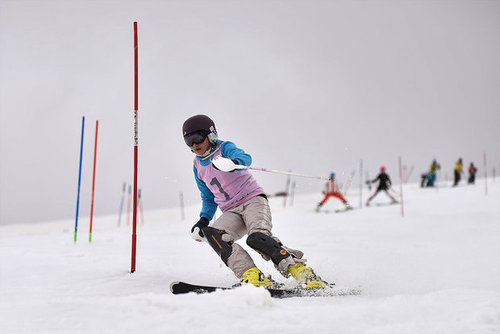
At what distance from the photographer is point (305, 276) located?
273 cm

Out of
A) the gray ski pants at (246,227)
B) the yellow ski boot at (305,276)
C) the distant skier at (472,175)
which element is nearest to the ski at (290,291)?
the yellow ski boot at (305,276)

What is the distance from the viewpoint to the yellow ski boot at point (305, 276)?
8.73 ft

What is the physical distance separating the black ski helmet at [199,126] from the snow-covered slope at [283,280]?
1.26 metres

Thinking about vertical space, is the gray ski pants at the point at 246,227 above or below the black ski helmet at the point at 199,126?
below

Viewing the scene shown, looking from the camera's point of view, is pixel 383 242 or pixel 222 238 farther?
pixel 383 242

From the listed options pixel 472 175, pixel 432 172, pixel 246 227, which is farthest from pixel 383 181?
pixel 246 227

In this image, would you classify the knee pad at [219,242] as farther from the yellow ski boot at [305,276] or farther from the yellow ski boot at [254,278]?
the yellow ski boot at [305,276]

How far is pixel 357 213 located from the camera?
1173cm

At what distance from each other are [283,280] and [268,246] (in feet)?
3.22

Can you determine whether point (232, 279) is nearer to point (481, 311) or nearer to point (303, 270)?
point (303, 270)

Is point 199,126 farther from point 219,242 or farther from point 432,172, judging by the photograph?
point 432,172

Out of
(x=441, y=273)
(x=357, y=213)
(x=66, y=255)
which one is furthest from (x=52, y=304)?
(x=357, y=213)

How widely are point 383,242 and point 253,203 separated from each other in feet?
13.8

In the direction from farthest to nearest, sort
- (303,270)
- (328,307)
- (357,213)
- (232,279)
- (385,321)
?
(357,213), (232,279), (303,270), (328,307), (385,321)
